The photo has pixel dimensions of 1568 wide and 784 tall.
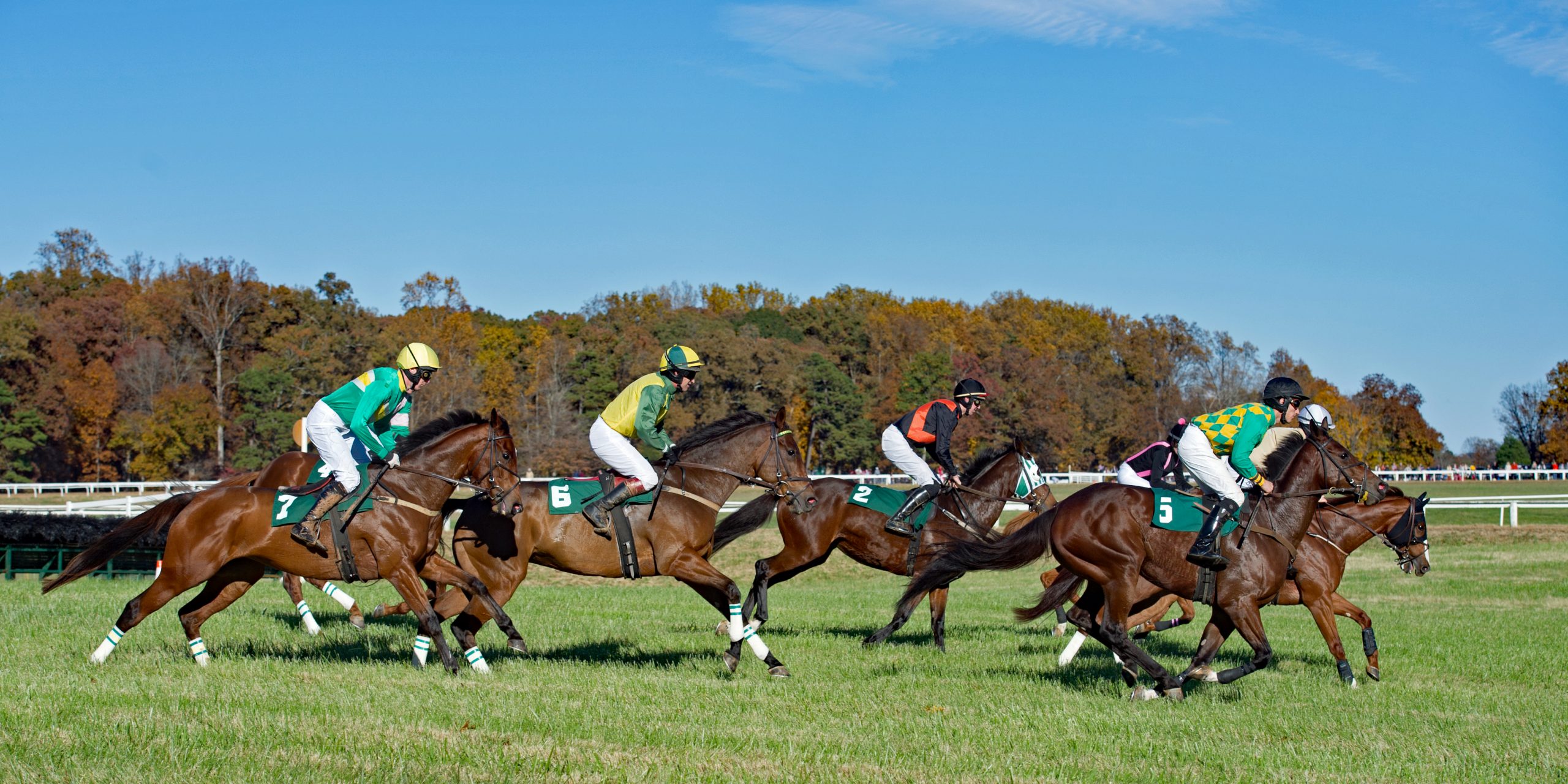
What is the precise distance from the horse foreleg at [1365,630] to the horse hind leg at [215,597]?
8551 mm

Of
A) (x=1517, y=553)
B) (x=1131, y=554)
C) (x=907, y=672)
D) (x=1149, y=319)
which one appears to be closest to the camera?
(x=1131, y=554)

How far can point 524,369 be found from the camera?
68500 millimetres

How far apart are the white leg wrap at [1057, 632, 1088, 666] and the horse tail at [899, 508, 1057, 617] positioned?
1.29 metres

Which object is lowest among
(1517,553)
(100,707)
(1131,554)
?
(1517,553)

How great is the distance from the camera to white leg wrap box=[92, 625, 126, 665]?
9203mm

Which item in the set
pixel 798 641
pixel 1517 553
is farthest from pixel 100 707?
pixel 1517 553

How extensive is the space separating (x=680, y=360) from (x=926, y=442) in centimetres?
325

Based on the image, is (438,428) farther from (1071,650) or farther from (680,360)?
(1071,650)

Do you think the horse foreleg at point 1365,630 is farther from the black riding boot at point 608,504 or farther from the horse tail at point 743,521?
the black riding boot at point 608,504

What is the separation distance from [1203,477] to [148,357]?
57.3 meters

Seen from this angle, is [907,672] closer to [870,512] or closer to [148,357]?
[870,512]

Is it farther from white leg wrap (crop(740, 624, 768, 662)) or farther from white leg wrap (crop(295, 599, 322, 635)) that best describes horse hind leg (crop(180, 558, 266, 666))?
white leg wrap (crop(740, 624, 768, 662))

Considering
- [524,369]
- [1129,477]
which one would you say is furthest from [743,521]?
[524,369]

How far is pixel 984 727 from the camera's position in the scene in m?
7.39
